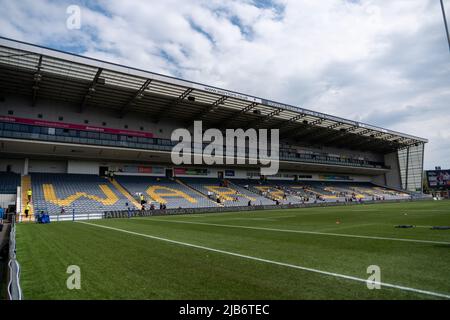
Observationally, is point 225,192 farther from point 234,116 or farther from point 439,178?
point 439,178

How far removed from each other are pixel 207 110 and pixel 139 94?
10.4m

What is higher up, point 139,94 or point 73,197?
point 139,94

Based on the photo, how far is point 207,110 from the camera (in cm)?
4188

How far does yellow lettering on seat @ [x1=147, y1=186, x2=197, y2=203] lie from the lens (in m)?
36.6

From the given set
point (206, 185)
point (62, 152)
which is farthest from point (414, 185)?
point (62, 152)

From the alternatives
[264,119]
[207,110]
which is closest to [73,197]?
[207,110]

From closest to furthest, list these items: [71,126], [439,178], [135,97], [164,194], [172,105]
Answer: [135,97] < [71,126] < [164,194] < [172,105] < [439,178]

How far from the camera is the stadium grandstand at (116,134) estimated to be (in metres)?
29.6

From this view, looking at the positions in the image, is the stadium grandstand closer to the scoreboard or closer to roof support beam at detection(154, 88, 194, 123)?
roof support beam at detection(154, 88, 194, 123)

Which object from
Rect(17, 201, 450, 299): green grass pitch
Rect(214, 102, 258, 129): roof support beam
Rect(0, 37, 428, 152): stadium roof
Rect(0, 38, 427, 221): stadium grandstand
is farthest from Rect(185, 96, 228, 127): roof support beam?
Rect(17, 201, 450, 299): green grass pitch

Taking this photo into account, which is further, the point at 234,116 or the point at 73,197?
the point at 234,116
